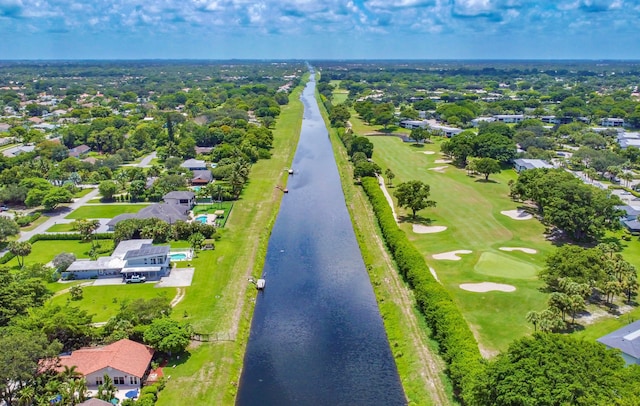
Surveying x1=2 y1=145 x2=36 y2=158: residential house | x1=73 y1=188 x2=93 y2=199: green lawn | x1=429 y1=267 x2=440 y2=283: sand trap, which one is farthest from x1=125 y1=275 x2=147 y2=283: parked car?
x1=2 y1=145 x2=36 y2=158: residential house

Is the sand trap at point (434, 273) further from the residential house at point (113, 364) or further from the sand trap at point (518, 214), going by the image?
the residential house at point (113, 364)

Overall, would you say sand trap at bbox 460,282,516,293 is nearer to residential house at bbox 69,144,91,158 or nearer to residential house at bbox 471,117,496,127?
residential house at bbox 69,144,91,158

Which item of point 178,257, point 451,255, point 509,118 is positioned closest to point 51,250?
point 178,257

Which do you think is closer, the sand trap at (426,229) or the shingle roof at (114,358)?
the shingle roof at (114,358)

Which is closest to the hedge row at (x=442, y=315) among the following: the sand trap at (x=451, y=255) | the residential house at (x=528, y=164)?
the sand trap at (x=451, y=255)

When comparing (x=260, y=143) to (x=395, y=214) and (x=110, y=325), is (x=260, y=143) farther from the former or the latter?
(x=110, y=325)

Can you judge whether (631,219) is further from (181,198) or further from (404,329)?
(181,198)

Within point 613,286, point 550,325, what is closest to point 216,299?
point 550,325
